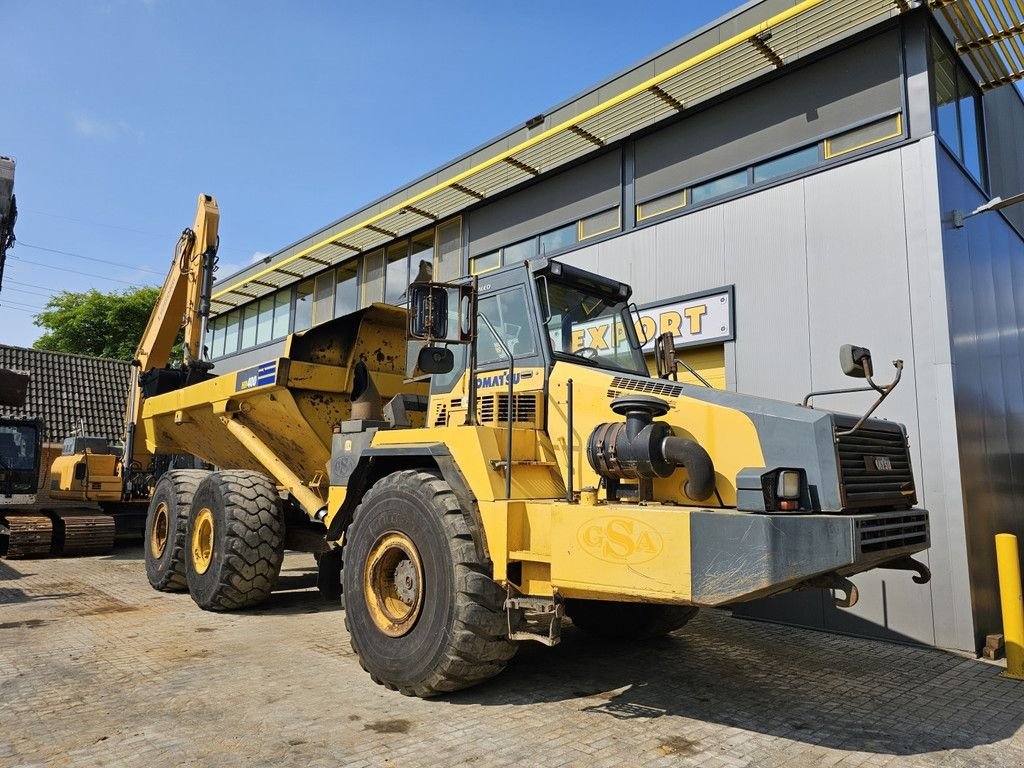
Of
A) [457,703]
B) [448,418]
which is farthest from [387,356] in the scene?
[457,703]

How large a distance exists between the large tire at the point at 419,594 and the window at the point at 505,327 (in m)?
1.06

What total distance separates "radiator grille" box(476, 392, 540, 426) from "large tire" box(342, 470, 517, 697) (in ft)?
1.87

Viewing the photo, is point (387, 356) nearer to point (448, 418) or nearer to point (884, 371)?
point (448, 418)

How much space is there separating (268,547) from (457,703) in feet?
12.1

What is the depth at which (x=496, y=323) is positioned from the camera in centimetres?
556

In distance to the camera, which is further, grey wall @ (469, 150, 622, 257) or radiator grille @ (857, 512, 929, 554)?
grey wall @ (469, 150, 622, 257)

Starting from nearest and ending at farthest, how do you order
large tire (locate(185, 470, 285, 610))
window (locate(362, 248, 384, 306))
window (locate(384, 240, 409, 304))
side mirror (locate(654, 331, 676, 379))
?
side mirror (locate(654, 331, 676, 379)) < large tire (locate(185, 470, 285, 610)) < window (locate(384, 240, 409, 304)) < window (locate(362, 248, 384, 306))

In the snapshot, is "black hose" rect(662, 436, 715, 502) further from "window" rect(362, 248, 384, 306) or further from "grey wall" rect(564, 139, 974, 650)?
"window" rect(362, 248, 384, 306)

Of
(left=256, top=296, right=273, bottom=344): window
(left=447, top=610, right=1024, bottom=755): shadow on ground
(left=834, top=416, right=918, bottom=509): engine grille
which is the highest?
(left=256, top=296, right=273, bottom=344): window

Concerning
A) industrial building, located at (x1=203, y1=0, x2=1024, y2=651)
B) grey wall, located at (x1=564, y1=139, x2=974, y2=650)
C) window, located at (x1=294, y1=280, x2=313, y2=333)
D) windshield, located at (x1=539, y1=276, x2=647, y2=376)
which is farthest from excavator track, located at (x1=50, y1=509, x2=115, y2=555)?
windshield, located at (x1=539, y1=276, x2=647, y2=376)

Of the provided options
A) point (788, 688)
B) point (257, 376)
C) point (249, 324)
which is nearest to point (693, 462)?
point (788, 688)

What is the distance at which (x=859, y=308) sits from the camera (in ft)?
24.8

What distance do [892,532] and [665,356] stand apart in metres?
2.11

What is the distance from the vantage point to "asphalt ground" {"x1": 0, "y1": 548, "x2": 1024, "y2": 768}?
393cm
